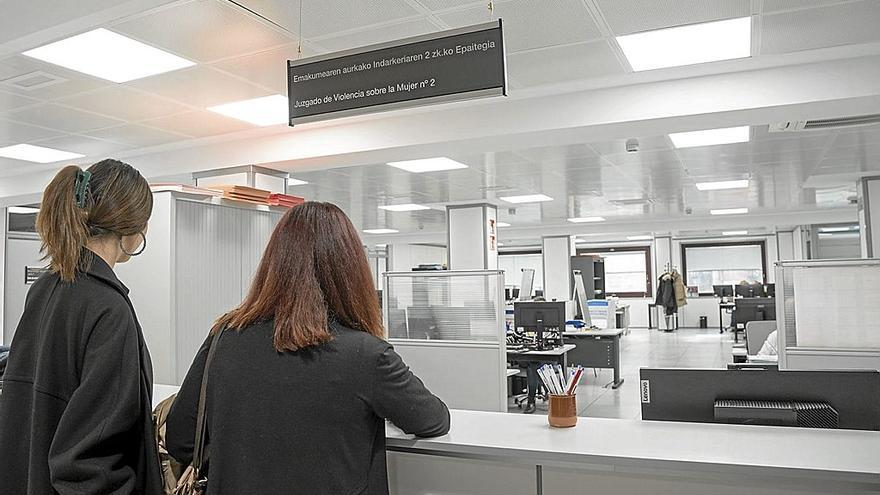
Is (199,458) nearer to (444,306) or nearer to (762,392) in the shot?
(762,392)

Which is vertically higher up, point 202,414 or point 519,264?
point 519,264

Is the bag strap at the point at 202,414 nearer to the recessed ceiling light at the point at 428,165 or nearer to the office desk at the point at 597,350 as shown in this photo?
the recessed ceiling light at the point at 428,165

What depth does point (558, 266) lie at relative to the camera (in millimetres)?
15445

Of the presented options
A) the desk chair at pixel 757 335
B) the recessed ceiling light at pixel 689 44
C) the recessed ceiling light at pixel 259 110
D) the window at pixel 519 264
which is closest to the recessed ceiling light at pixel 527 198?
the desk chair at pixel 757 335

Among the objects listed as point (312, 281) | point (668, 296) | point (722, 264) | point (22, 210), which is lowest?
point (668, 296)

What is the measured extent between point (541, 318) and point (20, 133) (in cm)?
560

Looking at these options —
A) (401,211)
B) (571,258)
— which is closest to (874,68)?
(401,211)

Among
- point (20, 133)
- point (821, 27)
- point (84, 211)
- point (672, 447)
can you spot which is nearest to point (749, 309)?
point (821, 27)

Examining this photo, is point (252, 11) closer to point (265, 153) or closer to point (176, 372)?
point (176, 372)

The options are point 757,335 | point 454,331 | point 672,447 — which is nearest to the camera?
point 672,447

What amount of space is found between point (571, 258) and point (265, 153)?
10.6m

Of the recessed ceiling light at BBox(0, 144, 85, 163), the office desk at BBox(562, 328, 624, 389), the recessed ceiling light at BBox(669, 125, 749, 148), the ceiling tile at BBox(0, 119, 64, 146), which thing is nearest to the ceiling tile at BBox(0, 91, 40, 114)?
the ceiling tile at BBox(0, 119, 64, 146)

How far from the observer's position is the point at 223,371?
1.41 metres

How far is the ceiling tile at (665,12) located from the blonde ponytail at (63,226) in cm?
267
